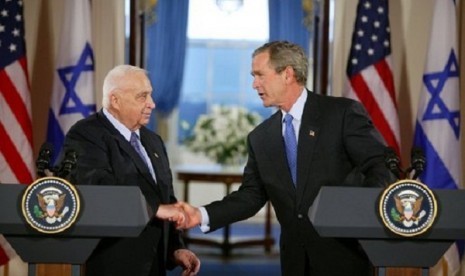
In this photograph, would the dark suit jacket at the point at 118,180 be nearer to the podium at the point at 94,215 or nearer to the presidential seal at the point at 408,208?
the podium at the point at 94,215

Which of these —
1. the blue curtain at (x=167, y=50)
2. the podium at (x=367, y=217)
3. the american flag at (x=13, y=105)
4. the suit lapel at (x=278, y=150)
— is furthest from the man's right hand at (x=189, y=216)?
the blue curtain at (x=167, y=50)

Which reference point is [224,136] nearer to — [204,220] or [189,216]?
[204,220]

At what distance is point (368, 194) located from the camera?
2.37 metres

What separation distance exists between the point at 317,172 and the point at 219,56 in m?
8.18

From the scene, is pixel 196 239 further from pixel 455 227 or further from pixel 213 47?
pixel 455 227

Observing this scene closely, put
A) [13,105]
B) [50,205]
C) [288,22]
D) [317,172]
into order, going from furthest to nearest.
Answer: [288,22] → [13,105] → [317,172] → [50,205]

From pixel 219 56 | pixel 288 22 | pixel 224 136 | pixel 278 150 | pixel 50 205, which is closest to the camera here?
pixel 50 205

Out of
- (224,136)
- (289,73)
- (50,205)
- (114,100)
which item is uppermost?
(289,73)

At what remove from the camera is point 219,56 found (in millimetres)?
11109

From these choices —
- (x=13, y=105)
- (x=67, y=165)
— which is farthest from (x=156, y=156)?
(x=13, y=105)

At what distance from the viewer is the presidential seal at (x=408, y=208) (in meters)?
2.34

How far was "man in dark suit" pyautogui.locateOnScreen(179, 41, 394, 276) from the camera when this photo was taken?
2988 millimetres

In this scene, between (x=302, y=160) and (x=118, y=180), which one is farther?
(x=302, y=160)

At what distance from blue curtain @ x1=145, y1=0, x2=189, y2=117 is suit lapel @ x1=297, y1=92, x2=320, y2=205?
20.2 feet
